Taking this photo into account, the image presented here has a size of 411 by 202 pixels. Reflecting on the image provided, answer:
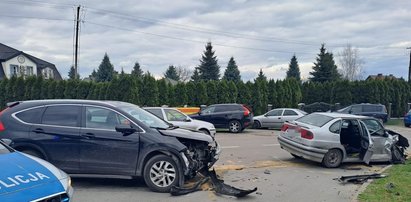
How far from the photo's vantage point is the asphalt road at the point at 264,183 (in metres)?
6.80

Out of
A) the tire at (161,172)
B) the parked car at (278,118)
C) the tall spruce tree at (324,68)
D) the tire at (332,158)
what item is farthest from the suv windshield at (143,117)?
the tall spruce tree at (324,68)

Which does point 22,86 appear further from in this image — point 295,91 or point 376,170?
point 376,170

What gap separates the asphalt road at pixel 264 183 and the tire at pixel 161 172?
227 millimetres

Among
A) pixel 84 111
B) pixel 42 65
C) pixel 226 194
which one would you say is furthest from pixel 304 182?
pixel 42 65

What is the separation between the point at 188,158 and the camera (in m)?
7.16

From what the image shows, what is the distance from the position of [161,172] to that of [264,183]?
8.02 feet

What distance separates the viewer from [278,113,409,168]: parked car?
407 inches

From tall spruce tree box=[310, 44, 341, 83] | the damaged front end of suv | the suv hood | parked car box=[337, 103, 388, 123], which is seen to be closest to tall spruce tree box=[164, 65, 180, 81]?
tall spruce tree box=[310, 44, 341, 83]

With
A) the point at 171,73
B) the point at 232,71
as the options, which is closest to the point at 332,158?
the point at 232,71

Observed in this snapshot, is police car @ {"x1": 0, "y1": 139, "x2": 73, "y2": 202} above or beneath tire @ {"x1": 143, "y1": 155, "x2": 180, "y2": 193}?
above

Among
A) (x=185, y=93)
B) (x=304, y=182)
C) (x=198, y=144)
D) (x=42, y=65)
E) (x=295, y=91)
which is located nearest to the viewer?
(x=198, y=144)

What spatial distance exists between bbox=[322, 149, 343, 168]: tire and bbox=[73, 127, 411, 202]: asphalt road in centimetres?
21

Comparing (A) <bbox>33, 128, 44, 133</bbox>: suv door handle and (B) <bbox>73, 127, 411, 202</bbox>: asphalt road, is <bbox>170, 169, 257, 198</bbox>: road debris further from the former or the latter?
(A) <bbox>33, 128, 44, 133</bbox>: suv door handle

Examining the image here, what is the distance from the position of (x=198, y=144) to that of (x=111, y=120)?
182 centimetres
